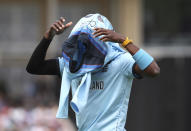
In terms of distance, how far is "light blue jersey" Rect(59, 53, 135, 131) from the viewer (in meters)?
4.63

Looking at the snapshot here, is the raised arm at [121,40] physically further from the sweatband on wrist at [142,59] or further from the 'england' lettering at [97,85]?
the 'england' lettering at [97,85]

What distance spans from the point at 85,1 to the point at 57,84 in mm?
4606

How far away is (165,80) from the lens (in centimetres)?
1148

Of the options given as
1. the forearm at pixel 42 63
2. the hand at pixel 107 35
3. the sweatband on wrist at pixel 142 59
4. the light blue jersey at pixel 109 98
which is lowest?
the light blue jersey at pixel 109 98

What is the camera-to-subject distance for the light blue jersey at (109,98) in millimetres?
4633

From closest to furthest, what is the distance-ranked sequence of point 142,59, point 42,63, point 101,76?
point 142,59 < point 101,76 < point 42,63

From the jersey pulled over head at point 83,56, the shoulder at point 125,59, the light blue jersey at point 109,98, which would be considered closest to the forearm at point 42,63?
the jersey pulled over head at point 83,56

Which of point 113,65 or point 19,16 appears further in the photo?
point 19,16

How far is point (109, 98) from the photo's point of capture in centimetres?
465

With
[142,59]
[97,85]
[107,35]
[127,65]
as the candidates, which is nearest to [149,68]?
[142,59]

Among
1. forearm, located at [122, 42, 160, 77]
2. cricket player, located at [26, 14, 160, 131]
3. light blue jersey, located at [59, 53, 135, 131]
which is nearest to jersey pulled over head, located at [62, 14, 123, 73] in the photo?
cricket player, located at [26, 14, 160, 131]

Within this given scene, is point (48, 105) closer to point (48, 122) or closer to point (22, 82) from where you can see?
point (48, 122)

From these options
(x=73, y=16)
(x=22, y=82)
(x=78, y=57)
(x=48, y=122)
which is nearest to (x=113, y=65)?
(x=78, y=57)

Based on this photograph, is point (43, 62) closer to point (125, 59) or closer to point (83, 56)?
point (83, 56)
